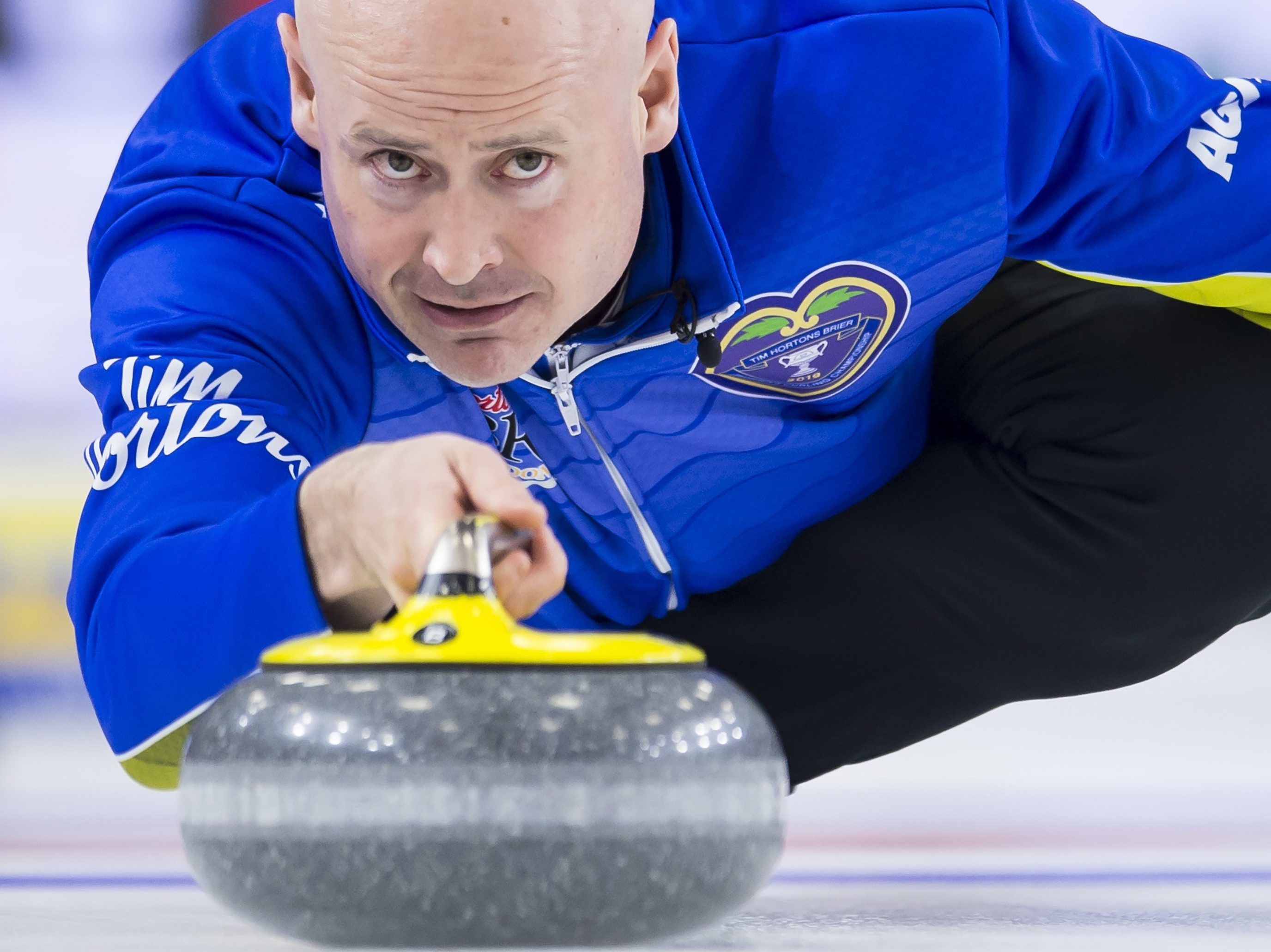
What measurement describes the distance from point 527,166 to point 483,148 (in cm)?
4

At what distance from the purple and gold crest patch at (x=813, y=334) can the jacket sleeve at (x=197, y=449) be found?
0.98ft

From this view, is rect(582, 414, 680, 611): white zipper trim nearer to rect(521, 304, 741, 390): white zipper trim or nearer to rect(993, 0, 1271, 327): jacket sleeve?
rect(521, 304, 741, 390): white zipper trim

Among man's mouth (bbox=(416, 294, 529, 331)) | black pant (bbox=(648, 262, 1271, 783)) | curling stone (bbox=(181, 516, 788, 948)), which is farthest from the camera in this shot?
black pant (bbox=(648, 262, 1271, 783))

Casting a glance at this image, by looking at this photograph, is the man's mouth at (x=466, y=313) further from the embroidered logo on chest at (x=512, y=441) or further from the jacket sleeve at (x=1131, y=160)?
the jacket sleeve at (x=1131, y=160)

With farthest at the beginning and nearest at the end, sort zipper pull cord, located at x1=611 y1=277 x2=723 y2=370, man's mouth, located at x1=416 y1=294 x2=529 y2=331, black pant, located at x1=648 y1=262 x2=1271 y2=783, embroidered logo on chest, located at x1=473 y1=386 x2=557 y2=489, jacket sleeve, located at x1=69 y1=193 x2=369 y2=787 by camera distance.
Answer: black pant, located at x1=648 y1=262 x2=1271 y2=783, embroidered logo on chest, located at x1=473 y1=386 x2=557 y2=489, zipper pull cord, located at x1=611 y1=277 x2=723 y2=370, man's mouth, located at x1=416 y1=294 x2=529 y2=331, jacket sleeve, located at x1=69 y1=193 x2=369 y2=787

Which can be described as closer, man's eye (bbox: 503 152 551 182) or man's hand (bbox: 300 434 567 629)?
man's hand (bbox: 300 434 567 629)

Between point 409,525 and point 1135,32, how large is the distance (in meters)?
1.98

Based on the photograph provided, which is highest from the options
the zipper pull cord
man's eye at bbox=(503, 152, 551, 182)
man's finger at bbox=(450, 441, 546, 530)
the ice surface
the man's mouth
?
man's eye at bbox=(503, 152, 551, 182)

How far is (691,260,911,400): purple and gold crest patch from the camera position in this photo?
1184 millimetres

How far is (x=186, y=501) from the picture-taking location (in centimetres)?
→ 84

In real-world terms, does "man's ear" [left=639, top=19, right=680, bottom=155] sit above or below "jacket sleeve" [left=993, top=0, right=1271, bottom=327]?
above

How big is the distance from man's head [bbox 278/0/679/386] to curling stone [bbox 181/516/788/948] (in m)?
0.37

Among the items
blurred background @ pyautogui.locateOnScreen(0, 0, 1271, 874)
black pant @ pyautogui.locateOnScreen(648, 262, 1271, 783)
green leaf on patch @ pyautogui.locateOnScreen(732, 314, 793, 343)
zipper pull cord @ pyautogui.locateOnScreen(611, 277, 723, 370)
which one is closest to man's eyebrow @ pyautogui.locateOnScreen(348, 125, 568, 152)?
zipper pull cord @ pyautogui.locateOnScreen(611, 277, 723, 370)

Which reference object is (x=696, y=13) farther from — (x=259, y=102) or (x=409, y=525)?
(x=409, y=525)
